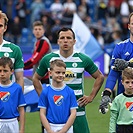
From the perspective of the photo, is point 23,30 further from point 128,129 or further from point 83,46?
point 128,129

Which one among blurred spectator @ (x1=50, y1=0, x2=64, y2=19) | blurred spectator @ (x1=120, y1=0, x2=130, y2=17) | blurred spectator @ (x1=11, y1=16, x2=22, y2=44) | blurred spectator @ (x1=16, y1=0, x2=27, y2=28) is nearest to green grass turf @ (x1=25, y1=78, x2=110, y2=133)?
blurred spectator @ (x1=11, y1=16, x2=22, y2=44)

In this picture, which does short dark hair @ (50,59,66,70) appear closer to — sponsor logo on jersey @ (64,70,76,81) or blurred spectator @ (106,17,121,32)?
sponsor logo on jersey @ (64,70,76,81)

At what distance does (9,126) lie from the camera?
743 cm

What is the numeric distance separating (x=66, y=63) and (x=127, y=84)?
3.58 feet

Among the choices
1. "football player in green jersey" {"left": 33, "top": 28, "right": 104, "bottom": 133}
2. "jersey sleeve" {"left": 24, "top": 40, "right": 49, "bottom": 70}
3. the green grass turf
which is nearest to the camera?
"football player in green jersey" {"left": 33, "top": 28, "right": 104, "bottom": 133}

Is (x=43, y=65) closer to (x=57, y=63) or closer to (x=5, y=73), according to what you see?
(x=57, y=63)

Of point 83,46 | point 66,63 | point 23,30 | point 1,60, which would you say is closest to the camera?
point 1,60

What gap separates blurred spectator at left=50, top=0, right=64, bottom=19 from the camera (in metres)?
26.1

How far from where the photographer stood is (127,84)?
7.44 meters

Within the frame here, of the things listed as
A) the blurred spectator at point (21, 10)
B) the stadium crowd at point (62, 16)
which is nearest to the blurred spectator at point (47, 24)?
the stadium crowd at point (62, 16)

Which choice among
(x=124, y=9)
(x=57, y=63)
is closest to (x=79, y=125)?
(x=57, y=63)

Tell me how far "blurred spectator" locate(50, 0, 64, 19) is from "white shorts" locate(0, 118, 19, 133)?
18.6 metres

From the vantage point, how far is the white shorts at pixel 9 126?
24.3 ft

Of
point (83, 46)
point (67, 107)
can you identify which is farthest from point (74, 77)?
point (83, 46)
